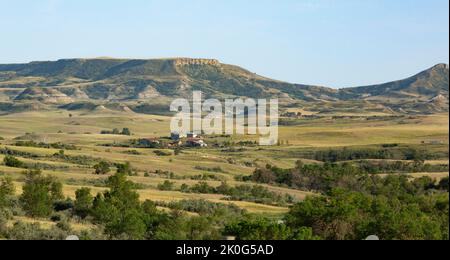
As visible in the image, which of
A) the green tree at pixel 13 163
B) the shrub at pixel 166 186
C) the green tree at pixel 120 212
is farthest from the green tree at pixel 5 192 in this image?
the green tree at pixel 13 163

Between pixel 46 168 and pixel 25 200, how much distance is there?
4212cm

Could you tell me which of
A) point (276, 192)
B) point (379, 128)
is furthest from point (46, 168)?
point (379, 128)

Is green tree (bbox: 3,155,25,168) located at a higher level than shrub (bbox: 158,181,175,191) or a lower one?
higher

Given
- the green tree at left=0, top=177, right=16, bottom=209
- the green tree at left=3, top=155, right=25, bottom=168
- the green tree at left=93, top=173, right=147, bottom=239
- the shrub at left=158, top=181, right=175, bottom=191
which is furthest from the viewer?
the green tree at left=3, top=155, right=25, bottom=168

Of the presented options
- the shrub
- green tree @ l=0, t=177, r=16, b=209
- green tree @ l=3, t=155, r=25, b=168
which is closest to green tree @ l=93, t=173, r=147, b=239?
green tree @ l=0, t=177, r=16, b=209

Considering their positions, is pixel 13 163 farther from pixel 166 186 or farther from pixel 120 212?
pixel 120 212

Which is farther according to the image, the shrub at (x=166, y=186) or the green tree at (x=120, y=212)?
the shrub at (x=166, y=186)

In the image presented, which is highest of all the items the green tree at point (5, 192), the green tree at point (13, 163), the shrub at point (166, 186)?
the green tree at point (5, 192)

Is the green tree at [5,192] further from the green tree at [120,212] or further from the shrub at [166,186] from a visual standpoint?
the shrub at [166,186]

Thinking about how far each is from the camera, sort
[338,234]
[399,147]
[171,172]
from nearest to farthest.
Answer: [338,234]
[171,172]
[399,147]

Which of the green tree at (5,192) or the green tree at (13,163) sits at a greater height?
the green tree at (5,192)

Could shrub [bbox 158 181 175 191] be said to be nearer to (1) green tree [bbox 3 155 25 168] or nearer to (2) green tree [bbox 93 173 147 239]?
(1) green tree [bbox 3 155 25 168]

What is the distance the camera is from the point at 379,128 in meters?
181
